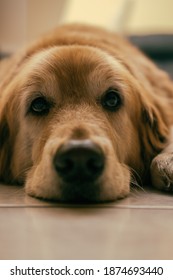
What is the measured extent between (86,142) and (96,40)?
1.25 metres

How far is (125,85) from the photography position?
2.39 meters

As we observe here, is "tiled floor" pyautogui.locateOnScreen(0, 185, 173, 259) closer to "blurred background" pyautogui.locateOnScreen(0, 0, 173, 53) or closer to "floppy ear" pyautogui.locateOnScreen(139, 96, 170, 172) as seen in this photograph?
"floppy ear" pyautogui.locateOnScreen(139, 96, 170, 172)

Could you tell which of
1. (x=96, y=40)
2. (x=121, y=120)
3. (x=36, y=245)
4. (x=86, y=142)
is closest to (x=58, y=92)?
(x=121, y=120)

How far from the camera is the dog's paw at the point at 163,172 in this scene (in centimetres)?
213

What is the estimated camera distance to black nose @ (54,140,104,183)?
5.78ft

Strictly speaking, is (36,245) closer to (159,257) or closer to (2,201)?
(159,257)

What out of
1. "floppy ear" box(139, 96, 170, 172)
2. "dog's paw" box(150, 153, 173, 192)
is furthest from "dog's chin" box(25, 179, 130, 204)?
"floppy ear" box(139, 96, 170, 172)

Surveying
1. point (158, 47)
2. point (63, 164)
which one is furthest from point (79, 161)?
point (158, 47)

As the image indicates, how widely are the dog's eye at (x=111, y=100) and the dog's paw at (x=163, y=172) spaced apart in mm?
339

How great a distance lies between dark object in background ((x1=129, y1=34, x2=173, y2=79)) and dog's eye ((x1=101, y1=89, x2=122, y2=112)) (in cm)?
356

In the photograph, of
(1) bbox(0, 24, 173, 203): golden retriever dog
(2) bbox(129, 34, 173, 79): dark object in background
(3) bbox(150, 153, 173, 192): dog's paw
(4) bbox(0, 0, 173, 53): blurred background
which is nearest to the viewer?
(1) bbox(0, 24, 173, 203): golden retriever dog

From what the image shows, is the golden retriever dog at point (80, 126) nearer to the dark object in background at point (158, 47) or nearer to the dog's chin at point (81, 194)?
the dog's chin at point (81, 194)
